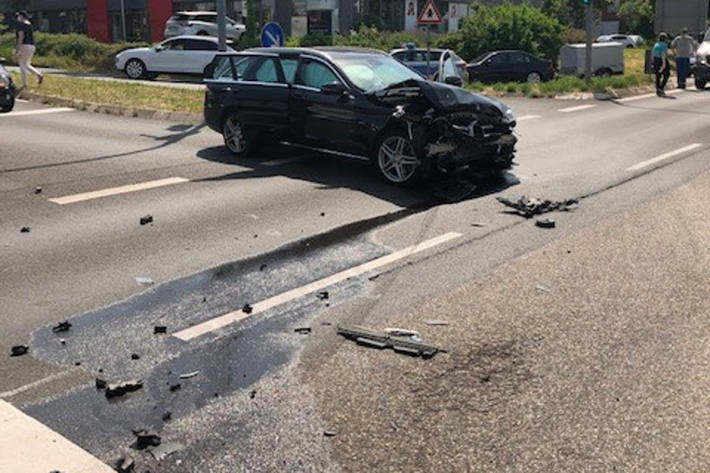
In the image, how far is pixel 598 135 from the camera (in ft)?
51.4

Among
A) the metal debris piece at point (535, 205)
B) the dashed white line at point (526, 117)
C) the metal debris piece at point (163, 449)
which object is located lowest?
the metal debris piece at point (163, 449)

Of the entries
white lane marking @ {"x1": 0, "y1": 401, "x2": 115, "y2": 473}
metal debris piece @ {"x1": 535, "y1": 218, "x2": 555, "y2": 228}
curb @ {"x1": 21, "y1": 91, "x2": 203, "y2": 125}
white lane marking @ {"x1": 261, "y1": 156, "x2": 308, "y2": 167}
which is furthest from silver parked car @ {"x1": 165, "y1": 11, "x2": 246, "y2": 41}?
white lane marking @ {"x1": 0, "y1": 401, "x2": 115, "y2": 473}

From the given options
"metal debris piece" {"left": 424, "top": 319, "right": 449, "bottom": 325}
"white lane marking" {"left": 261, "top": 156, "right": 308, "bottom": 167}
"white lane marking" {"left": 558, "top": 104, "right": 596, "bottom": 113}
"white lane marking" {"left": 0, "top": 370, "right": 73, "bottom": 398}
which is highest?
"white lane marking" {"left": 558, "top": 104, "right": 596, "bottom": 113}

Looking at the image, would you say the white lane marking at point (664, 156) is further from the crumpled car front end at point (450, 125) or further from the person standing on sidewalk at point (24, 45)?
the person standing on sidewalk at point (24, 45)

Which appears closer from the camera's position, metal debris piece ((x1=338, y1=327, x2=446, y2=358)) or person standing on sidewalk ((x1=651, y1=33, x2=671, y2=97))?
metal debris piece ((x1=338, y1=327, x2=446, y2=358))

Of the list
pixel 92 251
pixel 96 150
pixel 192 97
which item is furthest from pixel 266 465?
pixel 192 97

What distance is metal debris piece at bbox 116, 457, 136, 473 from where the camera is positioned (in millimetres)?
3779

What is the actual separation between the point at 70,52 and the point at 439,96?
109 ft

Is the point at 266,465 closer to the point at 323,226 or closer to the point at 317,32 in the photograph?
the point at 323,226

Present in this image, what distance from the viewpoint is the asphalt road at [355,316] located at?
410cm

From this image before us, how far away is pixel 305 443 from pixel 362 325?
1678mm

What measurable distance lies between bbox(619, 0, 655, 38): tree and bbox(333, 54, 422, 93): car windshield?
62825mm

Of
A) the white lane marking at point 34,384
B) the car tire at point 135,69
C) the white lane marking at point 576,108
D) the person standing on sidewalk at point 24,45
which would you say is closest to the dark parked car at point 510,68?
the white lane marking at point 576,108

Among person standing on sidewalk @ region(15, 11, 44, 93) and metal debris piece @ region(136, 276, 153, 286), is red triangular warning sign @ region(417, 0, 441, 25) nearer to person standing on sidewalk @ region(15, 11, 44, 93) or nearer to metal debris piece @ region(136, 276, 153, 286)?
person standing on sidewalk @ region(15, 11, 44, 93)
